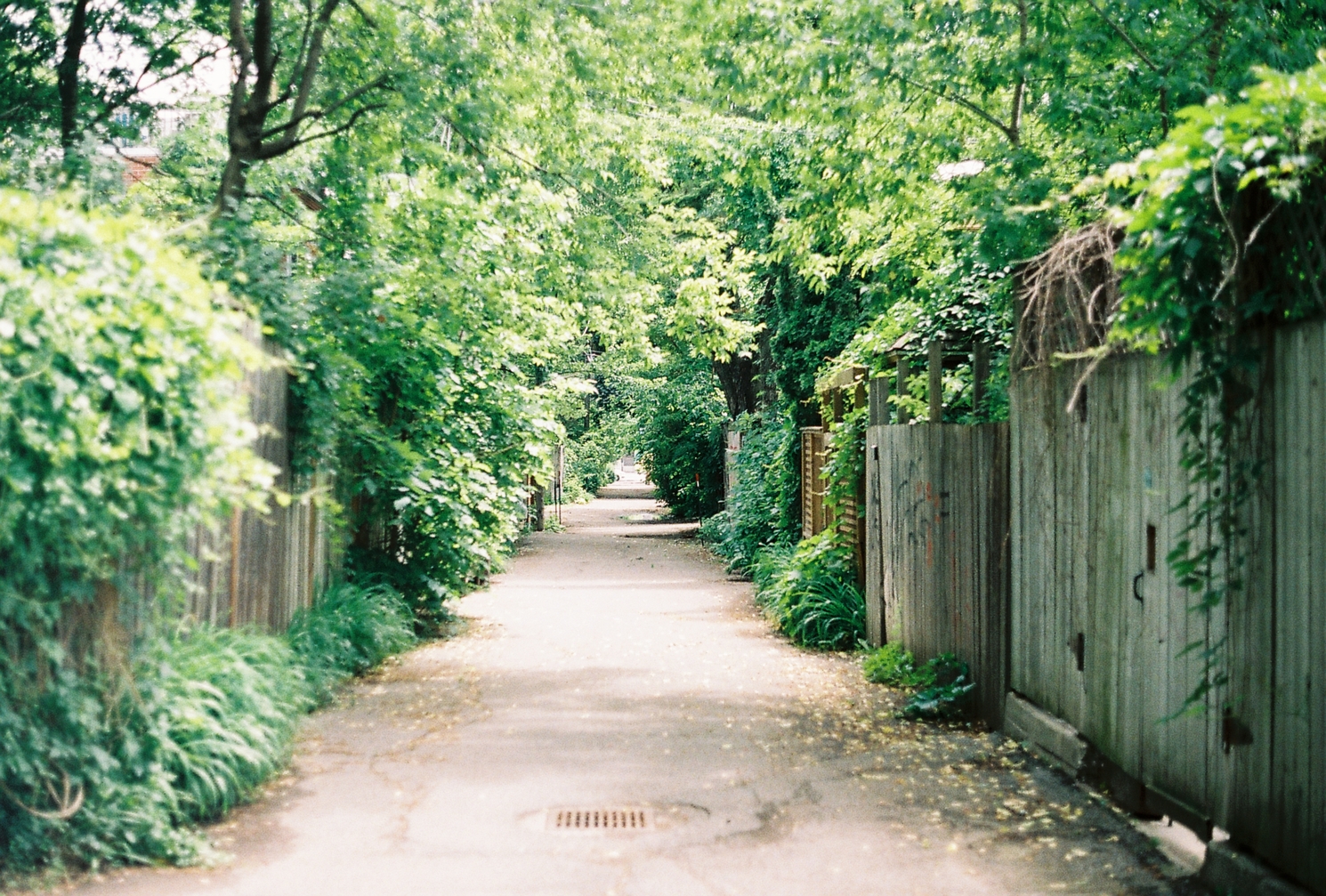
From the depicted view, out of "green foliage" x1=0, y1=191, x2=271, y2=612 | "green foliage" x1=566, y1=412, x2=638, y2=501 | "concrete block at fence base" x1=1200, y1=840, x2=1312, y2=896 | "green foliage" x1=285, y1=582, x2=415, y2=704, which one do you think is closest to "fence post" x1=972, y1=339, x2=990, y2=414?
"concrete block at fence base" x1=1200, y1=840, x2=1312, y2=896

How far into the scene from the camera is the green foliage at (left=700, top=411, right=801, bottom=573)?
17188 mm

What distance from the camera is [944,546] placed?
371 inches

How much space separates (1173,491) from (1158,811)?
1.54 meters

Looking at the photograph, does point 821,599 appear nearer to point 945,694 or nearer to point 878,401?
point 878,401

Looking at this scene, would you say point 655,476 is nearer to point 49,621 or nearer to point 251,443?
point 251,443

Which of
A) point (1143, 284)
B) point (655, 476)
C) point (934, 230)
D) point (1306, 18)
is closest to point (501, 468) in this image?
Answer: point (934, 230)

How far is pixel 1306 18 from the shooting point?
8.62m

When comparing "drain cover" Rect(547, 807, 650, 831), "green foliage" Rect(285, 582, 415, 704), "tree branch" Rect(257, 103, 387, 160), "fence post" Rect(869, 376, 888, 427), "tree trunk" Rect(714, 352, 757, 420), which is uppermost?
"tree branch" Rect(257, 103, 387, 160)

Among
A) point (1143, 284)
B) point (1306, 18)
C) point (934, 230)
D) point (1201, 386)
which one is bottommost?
point (1201, 386)

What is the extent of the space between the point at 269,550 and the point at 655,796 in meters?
3.53

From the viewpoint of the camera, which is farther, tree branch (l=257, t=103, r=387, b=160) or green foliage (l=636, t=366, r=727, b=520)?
green foliage (l=636, t=366, r=727, b=520)

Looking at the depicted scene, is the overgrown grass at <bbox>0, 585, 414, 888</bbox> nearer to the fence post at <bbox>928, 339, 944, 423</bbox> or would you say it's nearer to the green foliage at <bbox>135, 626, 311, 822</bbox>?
the green foliage at <bbox>135, 626, 311, 822</bbox>

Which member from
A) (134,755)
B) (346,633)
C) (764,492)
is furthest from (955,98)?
(764,492)

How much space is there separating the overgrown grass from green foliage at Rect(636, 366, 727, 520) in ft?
81.4
